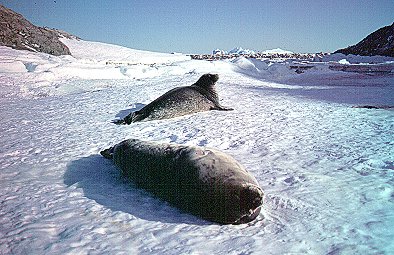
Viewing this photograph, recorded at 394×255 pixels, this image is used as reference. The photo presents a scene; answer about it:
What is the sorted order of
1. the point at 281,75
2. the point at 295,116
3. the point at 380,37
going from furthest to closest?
1. the point at 380,37
2. the point at 281,75
3. the point at 295,116

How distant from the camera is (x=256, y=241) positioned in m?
1.28

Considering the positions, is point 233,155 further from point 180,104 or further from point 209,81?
point 209,81

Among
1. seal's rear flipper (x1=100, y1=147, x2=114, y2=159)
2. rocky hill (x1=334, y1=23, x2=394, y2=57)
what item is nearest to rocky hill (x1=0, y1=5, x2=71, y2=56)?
seal's rear flipper (x1=100, y1=147, x2=114, y2=159)

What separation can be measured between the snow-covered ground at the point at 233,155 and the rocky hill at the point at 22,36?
794 cm

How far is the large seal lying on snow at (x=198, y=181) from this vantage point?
142 cm

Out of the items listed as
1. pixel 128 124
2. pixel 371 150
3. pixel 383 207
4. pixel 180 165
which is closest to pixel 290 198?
pixel 383 207

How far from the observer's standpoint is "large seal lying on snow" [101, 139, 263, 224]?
4.66 feet

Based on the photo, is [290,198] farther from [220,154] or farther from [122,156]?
[122,156]

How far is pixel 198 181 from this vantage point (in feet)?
5.06

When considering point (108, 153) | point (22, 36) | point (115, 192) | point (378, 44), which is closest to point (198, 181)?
point (115, 192)

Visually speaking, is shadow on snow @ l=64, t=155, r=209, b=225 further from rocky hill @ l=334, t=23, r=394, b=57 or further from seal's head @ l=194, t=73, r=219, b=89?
rocky hill @ l=334, t=23, r=394, b=57

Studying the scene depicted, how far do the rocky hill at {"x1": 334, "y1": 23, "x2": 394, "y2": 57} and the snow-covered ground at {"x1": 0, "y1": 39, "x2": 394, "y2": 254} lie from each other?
6.75m

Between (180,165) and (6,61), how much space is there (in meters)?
8.02

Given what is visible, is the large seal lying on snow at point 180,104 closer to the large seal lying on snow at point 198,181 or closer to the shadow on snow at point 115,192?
the shadow on snow at point 115,192
